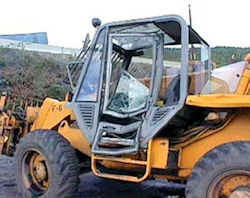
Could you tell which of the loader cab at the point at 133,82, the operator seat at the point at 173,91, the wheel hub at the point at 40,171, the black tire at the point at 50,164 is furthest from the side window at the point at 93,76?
A: the wheel hub at the point at 40,171

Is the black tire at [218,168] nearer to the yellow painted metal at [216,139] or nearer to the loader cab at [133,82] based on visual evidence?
the yellow painted metal at [216,139]

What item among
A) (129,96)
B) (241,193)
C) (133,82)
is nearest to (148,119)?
(129,96)

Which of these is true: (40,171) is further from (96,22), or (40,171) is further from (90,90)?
(96,22)

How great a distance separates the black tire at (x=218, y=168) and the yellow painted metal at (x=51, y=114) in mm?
2548

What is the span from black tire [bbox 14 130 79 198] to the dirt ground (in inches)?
14.1

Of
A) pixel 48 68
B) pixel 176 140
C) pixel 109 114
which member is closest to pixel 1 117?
pixel 109 114

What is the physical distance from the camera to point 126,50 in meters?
6.59

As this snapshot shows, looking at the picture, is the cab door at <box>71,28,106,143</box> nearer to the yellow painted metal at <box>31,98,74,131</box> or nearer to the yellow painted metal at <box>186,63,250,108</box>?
the yellow painted metal at <box>31,98,74,131</box>

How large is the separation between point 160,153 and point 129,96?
3.18ft

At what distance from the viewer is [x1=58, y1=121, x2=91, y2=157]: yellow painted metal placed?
21.7 feet

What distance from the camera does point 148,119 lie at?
18.4 ft

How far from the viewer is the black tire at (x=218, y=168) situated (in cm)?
471

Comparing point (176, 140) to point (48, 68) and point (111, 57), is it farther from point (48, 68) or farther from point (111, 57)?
point (48, 68)

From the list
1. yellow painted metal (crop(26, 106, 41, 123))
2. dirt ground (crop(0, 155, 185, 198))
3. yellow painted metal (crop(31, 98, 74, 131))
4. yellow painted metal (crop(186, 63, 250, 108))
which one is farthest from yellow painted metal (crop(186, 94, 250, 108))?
yellow painted metal (crop(26, 106, 41, 123))
